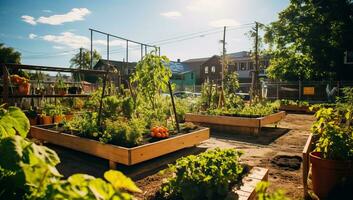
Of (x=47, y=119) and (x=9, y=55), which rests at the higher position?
(x=9, y=55)

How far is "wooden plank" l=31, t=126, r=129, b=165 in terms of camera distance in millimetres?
4570

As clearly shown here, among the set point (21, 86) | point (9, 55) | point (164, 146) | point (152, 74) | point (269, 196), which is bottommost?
point (164, 146)

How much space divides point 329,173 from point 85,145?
13.8ft

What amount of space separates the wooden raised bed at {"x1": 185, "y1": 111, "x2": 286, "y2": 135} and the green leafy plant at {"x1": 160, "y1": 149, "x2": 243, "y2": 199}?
5366mm

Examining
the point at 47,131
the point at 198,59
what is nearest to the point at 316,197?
the point at 47,131

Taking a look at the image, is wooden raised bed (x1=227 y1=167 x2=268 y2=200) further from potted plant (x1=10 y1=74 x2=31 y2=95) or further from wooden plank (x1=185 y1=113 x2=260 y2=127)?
potted plant (x1=10 y1=74 x2=31 y2=95)

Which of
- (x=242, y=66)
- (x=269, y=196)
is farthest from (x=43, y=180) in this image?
(x=242, y=66)

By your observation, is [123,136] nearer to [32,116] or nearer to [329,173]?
[329,173]

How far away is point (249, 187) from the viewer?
293 centimetres

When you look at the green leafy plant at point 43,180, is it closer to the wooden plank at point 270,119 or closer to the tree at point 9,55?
the wooden plank at point 270,119

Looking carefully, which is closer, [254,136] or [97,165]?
[97,165]

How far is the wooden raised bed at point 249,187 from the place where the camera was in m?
2.70

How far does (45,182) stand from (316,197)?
12.3 ft

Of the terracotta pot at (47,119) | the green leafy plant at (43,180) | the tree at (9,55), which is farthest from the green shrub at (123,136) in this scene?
the tree at (9,55)
